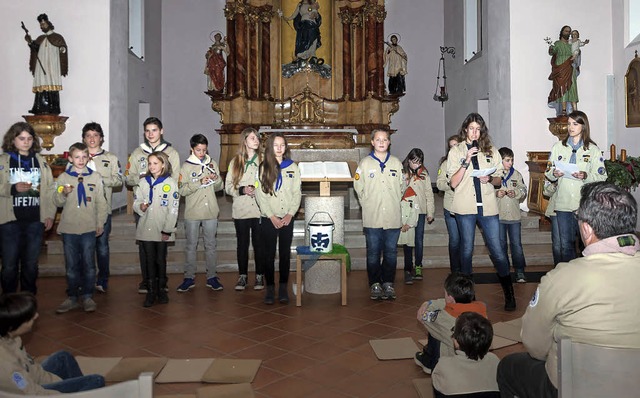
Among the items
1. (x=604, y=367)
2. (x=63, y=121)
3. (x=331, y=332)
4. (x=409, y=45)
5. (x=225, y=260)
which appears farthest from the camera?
(x=409, y=45)

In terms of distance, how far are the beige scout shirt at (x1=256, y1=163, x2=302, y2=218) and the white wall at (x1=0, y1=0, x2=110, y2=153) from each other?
17.6 ft

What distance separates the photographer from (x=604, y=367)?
213 cm

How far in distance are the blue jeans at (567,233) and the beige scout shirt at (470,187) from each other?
3.04 feet

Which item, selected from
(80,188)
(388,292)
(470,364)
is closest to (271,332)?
(388,292)

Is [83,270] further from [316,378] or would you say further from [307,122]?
[307,122]

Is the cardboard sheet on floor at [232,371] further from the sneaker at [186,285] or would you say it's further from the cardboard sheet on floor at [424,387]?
the sneaker at [186,285]

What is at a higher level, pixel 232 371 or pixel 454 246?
pixel 454 246

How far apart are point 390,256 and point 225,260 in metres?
2.50

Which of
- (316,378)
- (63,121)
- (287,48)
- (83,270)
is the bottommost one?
(316,378)

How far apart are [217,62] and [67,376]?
38.3ft

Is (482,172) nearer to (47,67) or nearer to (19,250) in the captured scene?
(19,250)

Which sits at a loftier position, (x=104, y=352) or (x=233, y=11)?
(x=233, y=11)

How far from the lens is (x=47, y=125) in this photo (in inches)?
386

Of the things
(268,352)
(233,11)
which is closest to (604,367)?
(268,352)
